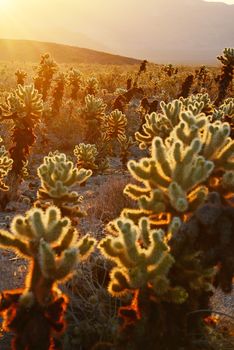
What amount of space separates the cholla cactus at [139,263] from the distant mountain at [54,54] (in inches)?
2440

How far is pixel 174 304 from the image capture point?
3896 mm

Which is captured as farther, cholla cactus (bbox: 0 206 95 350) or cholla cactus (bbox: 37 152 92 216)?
cholla cactus (bbox: 37 152 92 216)

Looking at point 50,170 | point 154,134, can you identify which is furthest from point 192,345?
point 154,134

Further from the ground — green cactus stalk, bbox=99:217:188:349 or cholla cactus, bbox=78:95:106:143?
green cactus stalk, bbox=99:217:188:349

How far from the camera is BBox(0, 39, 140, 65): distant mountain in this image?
2594 inches

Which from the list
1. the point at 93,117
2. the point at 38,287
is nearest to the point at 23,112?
the point at 93,117

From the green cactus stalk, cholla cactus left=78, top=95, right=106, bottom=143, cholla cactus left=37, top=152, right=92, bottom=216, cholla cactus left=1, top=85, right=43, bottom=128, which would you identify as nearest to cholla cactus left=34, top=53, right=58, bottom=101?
cholla cactus left=78, top=95, right=106, bottom=143

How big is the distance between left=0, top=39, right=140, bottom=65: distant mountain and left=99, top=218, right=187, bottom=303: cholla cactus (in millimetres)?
61984

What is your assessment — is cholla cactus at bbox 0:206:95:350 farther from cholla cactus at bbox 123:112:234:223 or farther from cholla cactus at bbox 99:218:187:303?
cholla cactus at bbox 123:112:234:223

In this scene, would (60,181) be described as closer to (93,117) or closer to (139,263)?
(139,263)

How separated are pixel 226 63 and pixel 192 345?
1510 centimetres

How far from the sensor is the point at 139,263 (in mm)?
3686

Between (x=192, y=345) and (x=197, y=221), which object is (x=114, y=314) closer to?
(x=192, y=345)

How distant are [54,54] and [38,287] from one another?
225 ft
